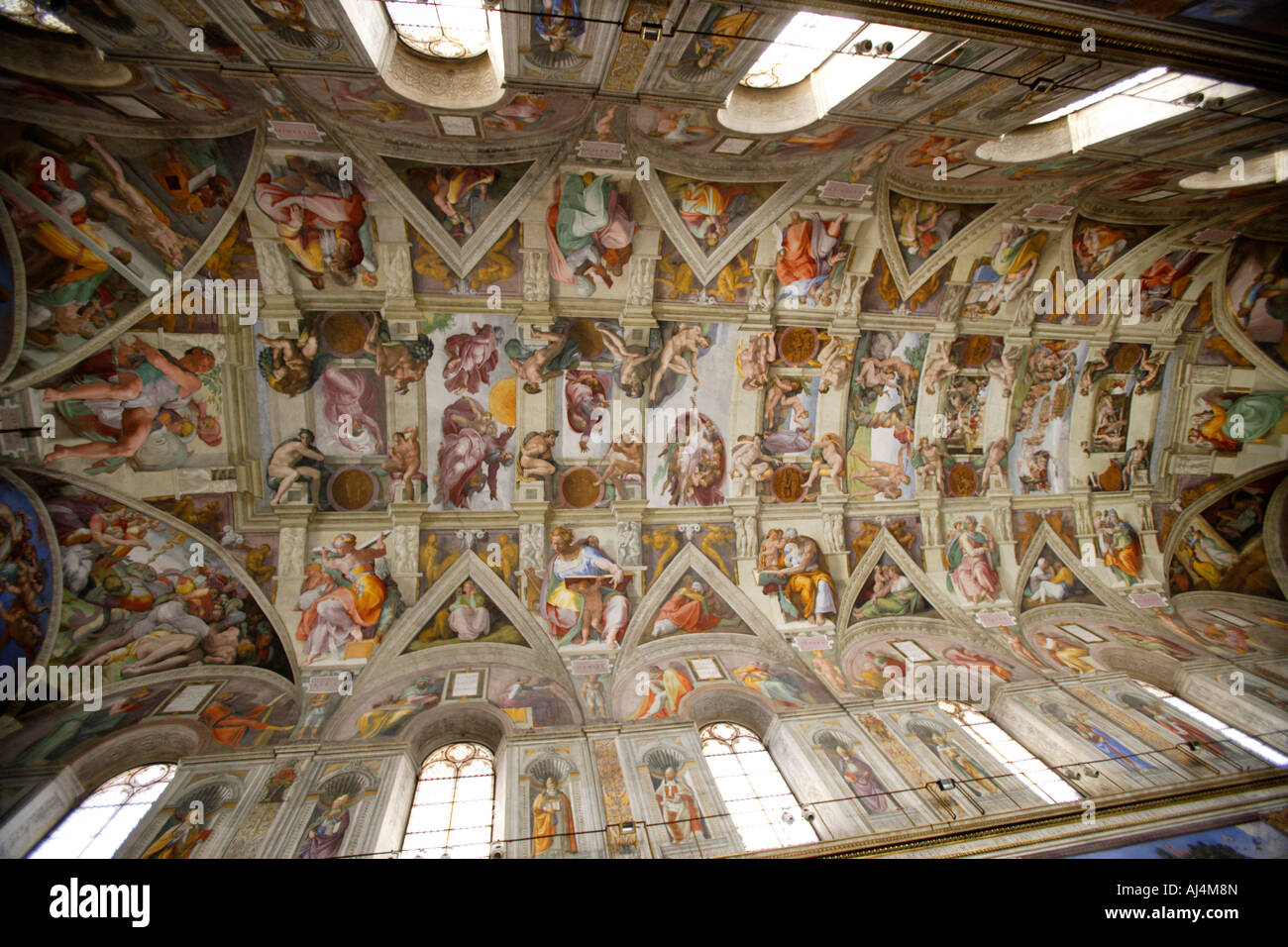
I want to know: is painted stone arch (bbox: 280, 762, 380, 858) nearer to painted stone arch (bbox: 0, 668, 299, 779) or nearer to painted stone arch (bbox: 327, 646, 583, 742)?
painted stone arch (bbox: 327, 646, 583, 742)

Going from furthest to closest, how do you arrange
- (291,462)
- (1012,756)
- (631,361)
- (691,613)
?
(691,613) → (631,361) → (291,462) → (1012,756)

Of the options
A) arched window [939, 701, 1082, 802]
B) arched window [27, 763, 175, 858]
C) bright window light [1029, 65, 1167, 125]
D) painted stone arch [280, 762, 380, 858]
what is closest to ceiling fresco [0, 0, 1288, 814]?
bright window light [1029, 65, 1167, 125]

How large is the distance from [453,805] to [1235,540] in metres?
18.2

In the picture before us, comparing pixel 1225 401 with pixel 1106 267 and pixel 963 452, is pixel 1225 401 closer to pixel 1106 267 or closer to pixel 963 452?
pixel 1106 267

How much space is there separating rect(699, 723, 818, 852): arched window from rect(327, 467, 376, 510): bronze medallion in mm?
7423

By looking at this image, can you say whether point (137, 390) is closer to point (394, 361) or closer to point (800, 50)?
point (394, 361)

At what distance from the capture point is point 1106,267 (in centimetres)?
1233

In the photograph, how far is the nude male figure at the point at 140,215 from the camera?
25.4 feet

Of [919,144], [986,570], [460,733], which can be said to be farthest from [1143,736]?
[460,733]

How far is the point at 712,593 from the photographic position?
40.2ft

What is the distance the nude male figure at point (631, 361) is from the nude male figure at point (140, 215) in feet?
21.0

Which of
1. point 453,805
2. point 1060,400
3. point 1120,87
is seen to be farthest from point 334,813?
point 1060,400

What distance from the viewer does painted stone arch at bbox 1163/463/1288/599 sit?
46.4ft

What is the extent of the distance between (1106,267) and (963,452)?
179 inches
